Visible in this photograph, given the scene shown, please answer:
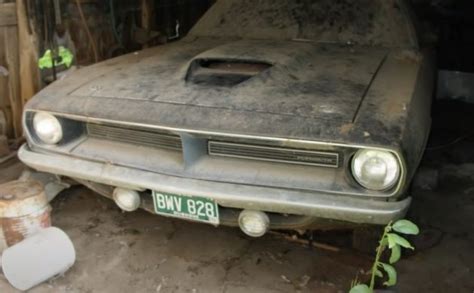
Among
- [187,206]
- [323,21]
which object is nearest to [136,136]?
[187,206]

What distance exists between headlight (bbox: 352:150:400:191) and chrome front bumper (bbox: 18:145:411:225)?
8cm

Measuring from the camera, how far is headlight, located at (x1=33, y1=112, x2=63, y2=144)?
2822 millimetres

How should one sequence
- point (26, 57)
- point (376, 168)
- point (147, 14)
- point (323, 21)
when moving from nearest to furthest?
1. point (376, 168)
2. point (323, 21)
3. point (26, 57)
4. point (147, 14)

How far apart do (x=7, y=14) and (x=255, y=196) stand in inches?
109

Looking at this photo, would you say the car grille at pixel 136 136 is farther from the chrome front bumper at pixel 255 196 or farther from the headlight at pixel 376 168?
the headlight at pixel 376 168

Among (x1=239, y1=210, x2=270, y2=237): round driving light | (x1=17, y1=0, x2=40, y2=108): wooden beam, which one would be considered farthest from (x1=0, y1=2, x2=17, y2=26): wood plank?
(x1=239, y1=210, x2=270, y2=237): round driving light

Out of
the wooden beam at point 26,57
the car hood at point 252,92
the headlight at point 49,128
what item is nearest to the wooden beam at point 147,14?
the wooden beam at point 26,57

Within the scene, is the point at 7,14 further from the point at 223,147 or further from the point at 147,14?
the point at 223,147

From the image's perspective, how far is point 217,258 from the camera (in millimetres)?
3088

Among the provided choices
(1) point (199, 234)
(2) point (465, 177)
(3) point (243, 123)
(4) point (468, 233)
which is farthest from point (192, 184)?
(2) point (465, 177)

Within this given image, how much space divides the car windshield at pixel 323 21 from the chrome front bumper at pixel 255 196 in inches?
65.5

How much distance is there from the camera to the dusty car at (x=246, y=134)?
2.28 m

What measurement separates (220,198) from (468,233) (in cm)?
187

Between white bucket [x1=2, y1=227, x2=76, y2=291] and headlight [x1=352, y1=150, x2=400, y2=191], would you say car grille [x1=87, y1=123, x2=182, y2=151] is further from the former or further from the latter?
headlight [x1=352, y1=150, x2=400, y2=191]
